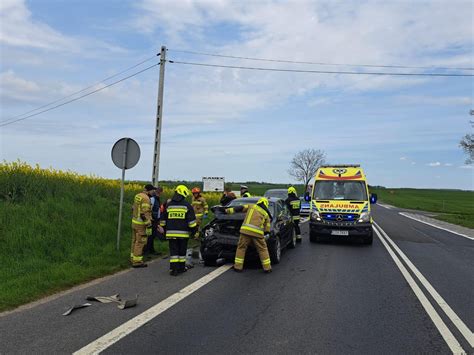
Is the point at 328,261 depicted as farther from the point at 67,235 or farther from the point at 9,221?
the point at 9,221

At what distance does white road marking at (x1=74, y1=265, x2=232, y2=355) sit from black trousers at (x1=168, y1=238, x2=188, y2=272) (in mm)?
743

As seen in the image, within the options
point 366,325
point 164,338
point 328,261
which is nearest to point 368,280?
point 328,261

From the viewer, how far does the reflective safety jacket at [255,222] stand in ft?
26.0

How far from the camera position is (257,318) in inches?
201

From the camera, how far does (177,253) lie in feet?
25.6

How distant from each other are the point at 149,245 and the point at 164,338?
5879 millimetres

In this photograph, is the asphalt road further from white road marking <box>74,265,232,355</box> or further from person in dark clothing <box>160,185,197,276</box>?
person in dark clothing <box>160,185,197,276</box>

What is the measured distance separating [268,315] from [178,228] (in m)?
3.11

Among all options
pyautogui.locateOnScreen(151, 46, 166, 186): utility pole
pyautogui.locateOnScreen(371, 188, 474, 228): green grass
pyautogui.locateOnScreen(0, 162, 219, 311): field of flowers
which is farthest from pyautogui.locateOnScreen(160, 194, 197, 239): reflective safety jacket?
pyautogui.locateOnScreen(371, 188, 474, 228): green grass

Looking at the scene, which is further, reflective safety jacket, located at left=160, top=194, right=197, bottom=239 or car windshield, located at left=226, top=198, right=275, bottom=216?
car windshield, located at left=226, top=198, right=275, bottom=216

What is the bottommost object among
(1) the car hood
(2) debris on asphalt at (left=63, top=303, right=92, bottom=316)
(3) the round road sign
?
(2) debris on asphalt at (left=63, top=303, right=92, bottom=316)

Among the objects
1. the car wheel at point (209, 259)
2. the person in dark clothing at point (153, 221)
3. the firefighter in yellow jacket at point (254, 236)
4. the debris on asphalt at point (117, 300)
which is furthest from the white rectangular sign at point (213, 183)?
the debris on asphalt at point (117, 300)

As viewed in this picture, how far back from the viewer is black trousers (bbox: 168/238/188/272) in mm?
7723

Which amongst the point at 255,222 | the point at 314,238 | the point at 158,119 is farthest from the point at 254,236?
the point at 158,119
